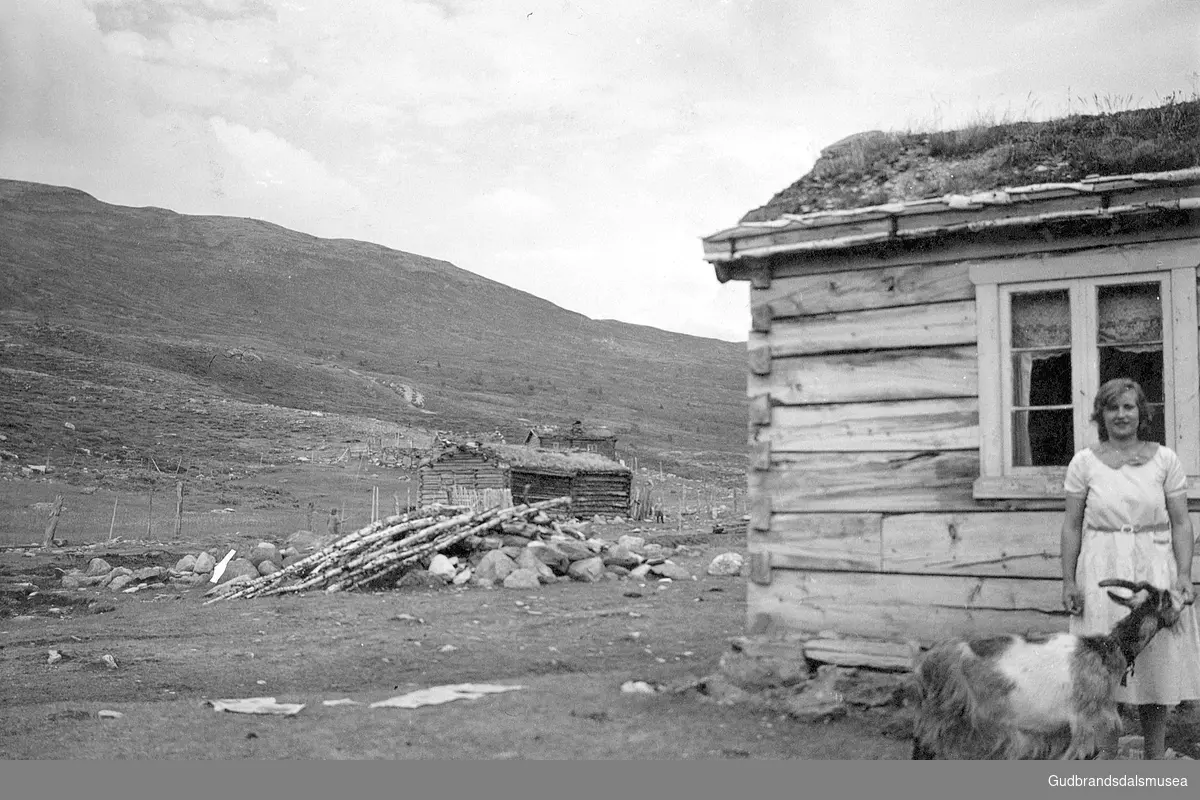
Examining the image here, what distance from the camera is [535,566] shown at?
14.8m

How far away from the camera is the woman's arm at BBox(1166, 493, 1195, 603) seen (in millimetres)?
4398

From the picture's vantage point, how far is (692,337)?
13775 cm

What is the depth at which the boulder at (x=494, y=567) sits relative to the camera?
14.4 m

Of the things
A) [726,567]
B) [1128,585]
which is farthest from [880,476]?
[726,567]

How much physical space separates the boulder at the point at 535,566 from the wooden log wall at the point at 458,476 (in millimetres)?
14493

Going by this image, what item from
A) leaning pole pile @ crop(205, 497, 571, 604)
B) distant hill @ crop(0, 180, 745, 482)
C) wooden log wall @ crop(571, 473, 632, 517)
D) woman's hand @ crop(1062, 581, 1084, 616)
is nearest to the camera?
woman's hand @ crop(1062, 581, 1084, 616)

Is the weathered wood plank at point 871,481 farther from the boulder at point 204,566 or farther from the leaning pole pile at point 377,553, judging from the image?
the boulder at point 204,566

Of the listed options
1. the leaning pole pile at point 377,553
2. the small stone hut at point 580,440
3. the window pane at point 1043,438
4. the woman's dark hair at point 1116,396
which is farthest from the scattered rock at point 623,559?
the small stone hut at point 580,440

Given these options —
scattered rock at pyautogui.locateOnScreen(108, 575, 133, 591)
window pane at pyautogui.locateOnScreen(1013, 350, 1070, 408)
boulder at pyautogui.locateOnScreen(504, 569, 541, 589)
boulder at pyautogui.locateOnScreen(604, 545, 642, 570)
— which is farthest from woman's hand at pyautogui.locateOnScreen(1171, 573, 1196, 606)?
scattered rock at pyautogui.locateOnScreen(108, 575, 133, 591)

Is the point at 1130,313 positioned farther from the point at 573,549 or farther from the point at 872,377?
the point at 573,549

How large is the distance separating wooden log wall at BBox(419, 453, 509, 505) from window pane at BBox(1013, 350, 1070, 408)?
2448cm

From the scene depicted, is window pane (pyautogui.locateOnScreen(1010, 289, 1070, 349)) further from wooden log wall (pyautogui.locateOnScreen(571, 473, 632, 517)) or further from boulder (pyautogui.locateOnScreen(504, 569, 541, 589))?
wooden log wall (pyautogui.locateOnScreen(571, 473, 632, 517))

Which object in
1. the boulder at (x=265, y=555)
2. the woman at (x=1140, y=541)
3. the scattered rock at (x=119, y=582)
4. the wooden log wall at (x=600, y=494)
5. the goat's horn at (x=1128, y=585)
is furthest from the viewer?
the wooden log wall at (x=600, y=494)

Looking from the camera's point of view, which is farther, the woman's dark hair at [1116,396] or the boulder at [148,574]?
the boulder at [148,574]
